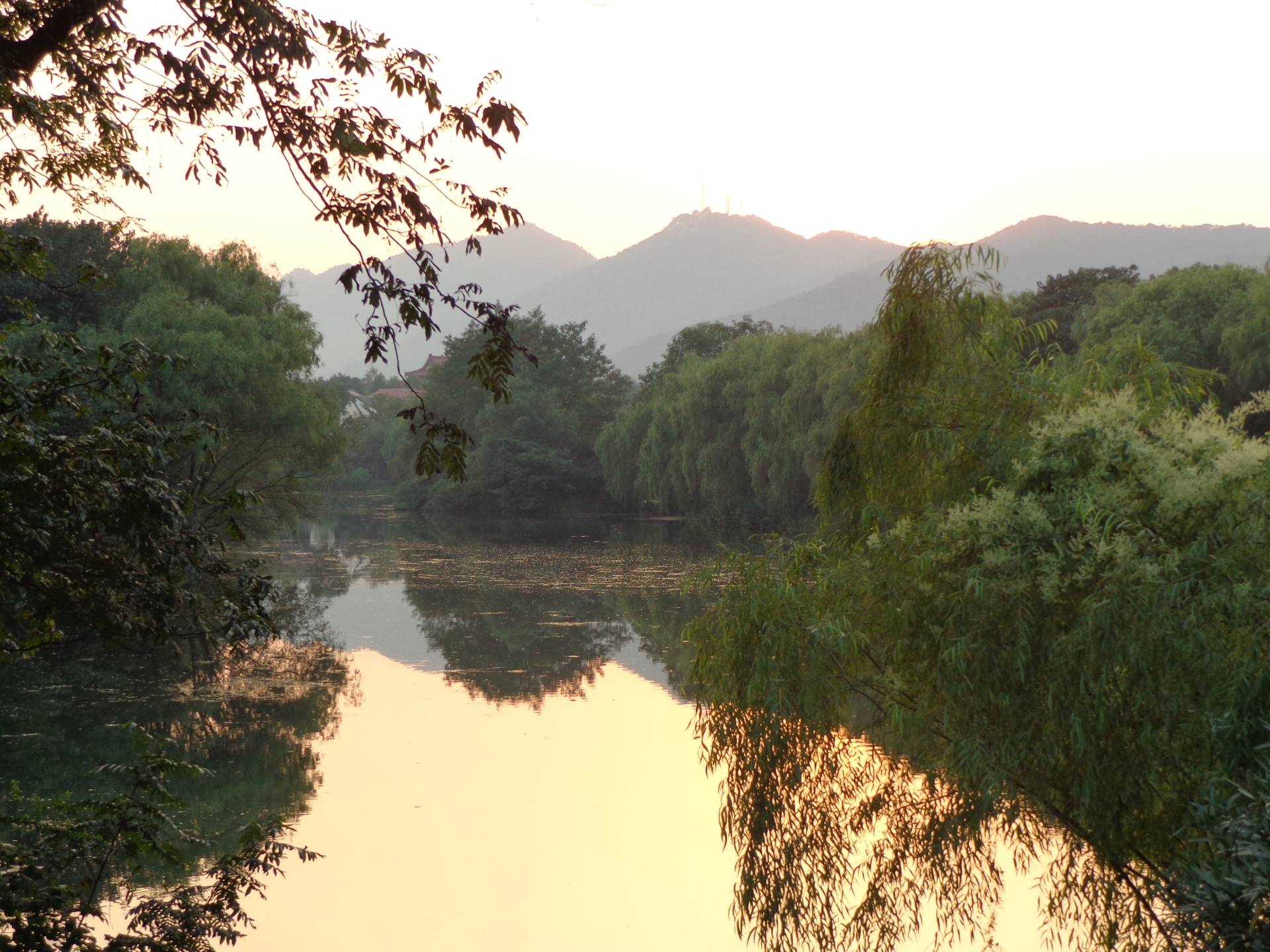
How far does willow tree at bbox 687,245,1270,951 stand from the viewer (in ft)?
17.9

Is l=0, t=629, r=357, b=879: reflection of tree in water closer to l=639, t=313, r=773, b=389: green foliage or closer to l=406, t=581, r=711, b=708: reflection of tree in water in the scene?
l=406, t=581, r=711, b=708: reflection of tree in water

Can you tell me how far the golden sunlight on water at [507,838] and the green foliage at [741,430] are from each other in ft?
59.0

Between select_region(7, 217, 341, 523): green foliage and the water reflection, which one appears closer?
the water reflection

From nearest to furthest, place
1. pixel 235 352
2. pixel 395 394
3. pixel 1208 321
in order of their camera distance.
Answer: pixel 235 352 → pixel 1208 321 → pixel 395 394

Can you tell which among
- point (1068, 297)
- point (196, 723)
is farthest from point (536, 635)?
point (1068, 297)

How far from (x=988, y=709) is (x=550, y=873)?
16.0 feet

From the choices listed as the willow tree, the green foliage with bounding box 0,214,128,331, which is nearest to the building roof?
the green foliage with bounding box 0,214,128,331

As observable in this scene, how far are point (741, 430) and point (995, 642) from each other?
33.7m

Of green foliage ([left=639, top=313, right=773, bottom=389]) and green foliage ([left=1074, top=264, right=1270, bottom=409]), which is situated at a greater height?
green foliage ([left=639, top=313, right=773, bottom=389])

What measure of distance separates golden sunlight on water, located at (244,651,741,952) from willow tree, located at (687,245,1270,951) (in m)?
1.99

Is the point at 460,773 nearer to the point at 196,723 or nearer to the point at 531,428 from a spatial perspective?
the point at 196,723

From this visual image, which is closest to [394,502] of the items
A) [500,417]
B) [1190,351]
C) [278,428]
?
[500,417]

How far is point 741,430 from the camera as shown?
39.7 meters

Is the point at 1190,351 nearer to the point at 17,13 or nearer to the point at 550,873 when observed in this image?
the point at 550,873
